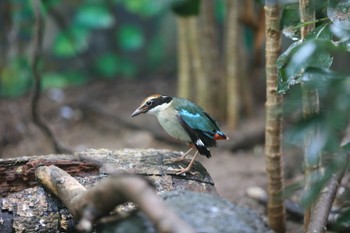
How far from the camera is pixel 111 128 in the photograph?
7.70m

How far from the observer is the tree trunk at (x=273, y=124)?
3742 millimetres

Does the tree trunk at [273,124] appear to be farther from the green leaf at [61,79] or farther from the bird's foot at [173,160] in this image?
the green leaf at [61,79]

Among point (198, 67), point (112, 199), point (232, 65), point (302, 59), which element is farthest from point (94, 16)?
point (302, 59)

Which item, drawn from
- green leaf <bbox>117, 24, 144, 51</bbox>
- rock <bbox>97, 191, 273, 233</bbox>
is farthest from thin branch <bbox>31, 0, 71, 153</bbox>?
rock <bbox>97, 191, 273, 233</bbox>

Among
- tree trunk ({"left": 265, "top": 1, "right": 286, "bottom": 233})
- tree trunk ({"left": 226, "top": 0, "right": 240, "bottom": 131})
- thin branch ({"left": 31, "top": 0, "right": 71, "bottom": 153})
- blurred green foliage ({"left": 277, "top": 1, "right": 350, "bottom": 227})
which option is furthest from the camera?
tree trunk ({"left": 226, "top": 0, "right": 240, "bottom": 131})

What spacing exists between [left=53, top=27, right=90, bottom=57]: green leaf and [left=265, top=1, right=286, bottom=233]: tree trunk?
4.90m

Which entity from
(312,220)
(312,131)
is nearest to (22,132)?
(312,220)

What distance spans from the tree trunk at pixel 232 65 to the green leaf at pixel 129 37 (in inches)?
82.9

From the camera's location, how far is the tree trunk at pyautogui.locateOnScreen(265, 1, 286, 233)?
12.3 ft

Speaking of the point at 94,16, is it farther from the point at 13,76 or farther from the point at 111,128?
the point at 111,128

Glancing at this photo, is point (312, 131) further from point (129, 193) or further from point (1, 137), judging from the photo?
point (1, 137)

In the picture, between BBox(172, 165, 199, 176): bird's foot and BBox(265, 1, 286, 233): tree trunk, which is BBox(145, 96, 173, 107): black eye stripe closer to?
BBox(172, 165, 199, 176): bird's foot

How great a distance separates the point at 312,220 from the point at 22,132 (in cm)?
455

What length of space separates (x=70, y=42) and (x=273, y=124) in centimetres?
504
